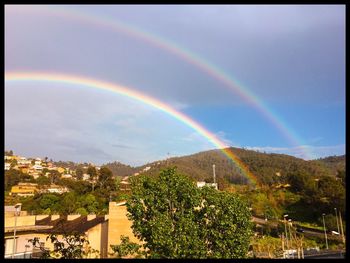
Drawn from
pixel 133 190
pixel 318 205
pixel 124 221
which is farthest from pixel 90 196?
pixel 133 190

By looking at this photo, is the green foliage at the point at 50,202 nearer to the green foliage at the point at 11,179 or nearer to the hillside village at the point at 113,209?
the hillside village at the point at 113,209

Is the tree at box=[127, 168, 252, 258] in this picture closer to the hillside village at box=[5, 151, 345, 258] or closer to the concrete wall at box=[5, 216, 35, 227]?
the hillside village at box=[5, 151, 345, 258]

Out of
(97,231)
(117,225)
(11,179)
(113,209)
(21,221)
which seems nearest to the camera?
(97,231)

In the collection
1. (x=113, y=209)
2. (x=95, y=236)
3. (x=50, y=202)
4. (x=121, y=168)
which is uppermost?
(x=121, y=168)

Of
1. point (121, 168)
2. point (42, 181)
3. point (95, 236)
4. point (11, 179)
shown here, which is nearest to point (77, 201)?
point (95, 236)

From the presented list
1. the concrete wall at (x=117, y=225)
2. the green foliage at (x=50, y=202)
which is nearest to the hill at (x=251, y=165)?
the green foliage at (x=50, y=202)

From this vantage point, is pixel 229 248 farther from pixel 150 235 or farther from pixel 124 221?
pixel 124 221

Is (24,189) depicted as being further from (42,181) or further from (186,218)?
(186,218)
